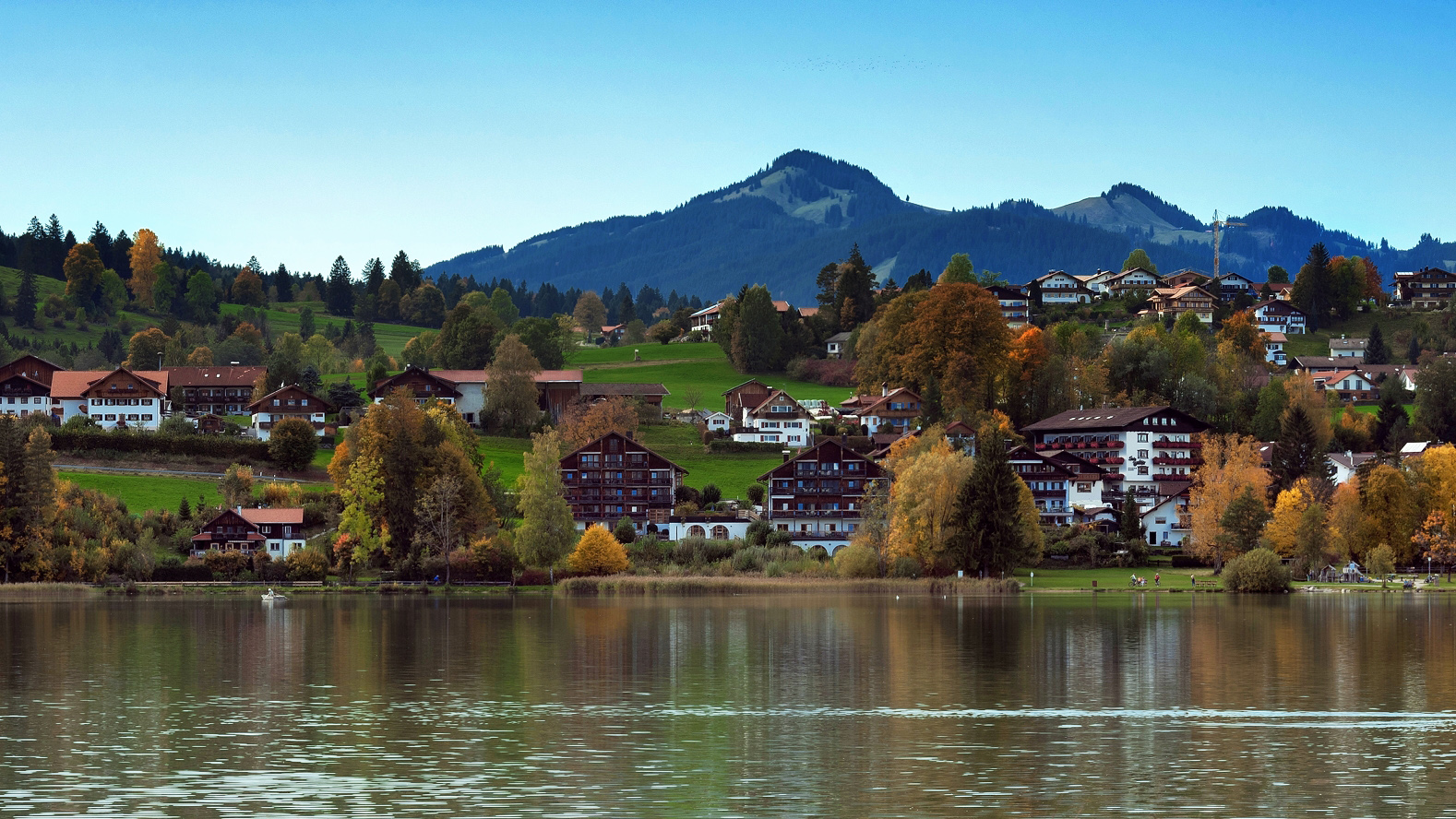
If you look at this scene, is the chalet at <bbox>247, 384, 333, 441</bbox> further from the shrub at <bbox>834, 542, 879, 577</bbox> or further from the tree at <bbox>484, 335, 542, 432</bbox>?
the shrub at <bbox>834, 542, 879, 577</bbox>

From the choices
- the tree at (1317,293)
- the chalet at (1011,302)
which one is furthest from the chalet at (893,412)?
the tree at (1317,293)

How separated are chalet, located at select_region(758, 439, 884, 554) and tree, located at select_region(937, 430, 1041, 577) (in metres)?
16.7

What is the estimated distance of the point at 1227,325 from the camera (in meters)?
164

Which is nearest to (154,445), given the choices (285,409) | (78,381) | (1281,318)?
(285,409)

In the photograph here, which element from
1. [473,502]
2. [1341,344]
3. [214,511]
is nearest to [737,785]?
[473,502]

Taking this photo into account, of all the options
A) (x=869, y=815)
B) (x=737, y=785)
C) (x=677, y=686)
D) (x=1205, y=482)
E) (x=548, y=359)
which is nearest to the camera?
(x=869, y=815)

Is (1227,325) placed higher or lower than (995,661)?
higher

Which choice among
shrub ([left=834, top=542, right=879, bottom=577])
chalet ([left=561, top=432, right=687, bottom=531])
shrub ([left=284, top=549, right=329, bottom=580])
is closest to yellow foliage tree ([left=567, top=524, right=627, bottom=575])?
shrub ([left=834, top=542, right=879, bottom=577])

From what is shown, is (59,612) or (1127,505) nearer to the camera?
(59,612)

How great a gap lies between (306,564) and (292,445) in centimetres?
2436

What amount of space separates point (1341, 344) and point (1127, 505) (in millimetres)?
86368

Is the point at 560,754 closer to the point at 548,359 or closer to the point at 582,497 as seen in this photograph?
the point at 582,497

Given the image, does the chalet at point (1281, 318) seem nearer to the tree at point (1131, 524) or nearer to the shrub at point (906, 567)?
the tree at point (1131, 524)

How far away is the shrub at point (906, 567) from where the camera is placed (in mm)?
90938
